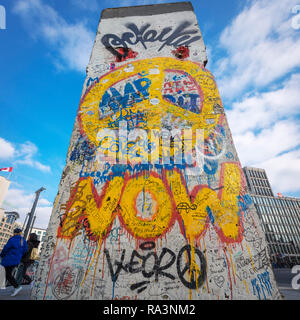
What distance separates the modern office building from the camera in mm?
53125

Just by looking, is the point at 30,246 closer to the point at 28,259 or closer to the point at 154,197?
the point at 28,259

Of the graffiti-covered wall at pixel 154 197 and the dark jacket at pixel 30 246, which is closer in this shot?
the graffiti-covered wall at pixel 154 197

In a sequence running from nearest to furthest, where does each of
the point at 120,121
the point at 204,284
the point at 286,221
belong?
the point at 204,284
the point at 120,121
the point at 286,221

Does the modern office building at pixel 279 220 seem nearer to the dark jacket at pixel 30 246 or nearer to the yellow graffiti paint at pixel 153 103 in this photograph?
the yellow graffiti paint at pixel 153 103

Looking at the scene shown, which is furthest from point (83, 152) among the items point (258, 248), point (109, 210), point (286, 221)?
point (286, 221)

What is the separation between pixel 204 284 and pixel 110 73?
17.4ft

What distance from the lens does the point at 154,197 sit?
3188mm

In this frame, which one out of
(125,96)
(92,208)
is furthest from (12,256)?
(125,96)

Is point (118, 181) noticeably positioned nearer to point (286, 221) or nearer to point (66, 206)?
point (66, 206)

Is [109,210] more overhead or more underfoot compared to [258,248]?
more overhead

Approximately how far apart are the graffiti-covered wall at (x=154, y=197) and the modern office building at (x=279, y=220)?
63.6 meters

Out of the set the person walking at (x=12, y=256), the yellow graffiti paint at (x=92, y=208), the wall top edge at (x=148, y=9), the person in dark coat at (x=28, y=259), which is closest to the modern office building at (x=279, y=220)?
the wall top edge at (x=148, y=9)

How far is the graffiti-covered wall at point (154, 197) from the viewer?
2.58m

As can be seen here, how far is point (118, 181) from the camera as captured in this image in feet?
11.1
